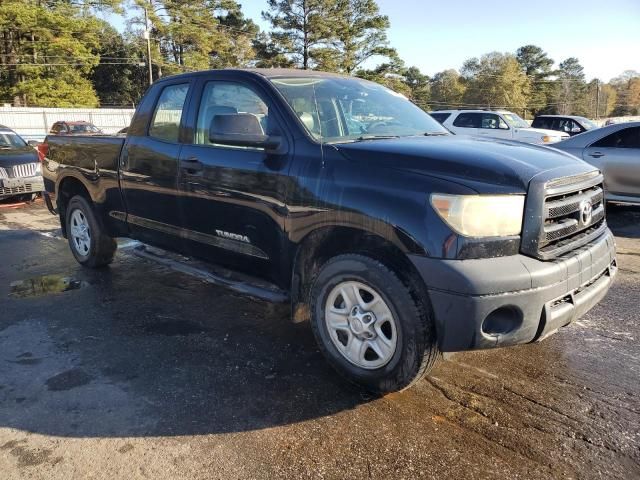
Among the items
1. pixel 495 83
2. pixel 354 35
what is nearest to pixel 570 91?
pixel 495 83

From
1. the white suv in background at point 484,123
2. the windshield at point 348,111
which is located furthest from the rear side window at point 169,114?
the white suv in background at point 484,123

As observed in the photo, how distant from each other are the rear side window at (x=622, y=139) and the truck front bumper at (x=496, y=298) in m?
6.40

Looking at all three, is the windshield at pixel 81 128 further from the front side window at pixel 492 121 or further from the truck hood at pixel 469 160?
the truck hood at pixel 469 160

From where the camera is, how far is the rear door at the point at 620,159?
315 inches

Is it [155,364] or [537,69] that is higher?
[537,69]

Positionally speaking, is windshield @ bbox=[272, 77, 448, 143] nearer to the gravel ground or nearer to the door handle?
the door handle

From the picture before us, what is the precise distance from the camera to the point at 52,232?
26.6ft

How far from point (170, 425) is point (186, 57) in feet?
179

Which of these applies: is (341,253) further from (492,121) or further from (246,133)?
(492,121)

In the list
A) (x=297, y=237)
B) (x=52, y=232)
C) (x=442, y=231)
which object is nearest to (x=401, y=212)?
(x=442, y=231)

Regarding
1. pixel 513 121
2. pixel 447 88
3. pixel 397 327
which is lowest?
pixel 397 327

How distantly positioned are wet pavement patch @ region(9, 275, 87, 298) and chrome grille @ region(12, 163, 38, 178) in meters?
5.32

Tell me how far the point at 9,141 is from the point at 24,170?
163 cm

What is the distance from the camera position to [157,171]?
4473 millimetres
